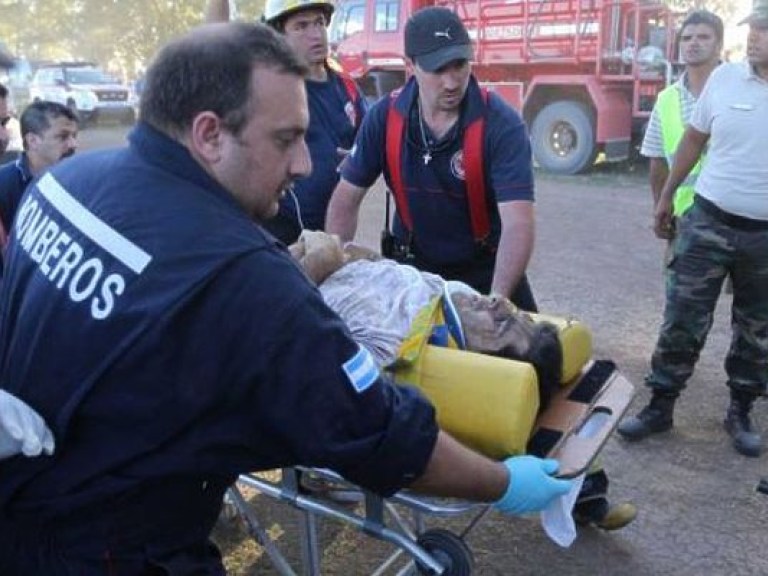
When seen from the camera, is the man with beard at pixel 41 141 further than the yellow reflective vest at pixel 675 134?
No

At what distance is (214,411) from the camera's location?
4.50ft

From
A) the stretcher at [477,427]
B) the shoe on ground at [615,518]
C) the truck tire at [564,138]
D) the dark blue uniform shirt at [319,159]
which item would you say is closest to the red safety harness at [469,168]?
the dark blue uniform shirt at [319,159]

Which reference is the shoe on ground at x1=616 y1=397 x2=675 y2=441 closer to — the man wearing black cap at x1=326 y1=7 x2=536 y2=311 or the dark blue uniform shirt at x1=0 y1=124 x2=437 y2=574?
the man wearing black cap at x1=326 y1=7 x2=536 y2=311

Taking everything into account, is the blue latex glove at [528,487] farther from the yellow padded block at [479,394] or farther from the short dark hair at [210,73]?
the short dark hair at [210,73]

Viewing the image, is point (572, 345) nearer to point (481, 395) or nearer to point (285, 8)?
point (481, 395)

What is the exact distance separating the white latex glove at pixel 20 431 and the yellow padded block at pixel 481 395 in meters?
0.89

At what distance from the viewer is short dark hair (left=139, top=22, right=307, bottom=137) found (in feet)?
4.45

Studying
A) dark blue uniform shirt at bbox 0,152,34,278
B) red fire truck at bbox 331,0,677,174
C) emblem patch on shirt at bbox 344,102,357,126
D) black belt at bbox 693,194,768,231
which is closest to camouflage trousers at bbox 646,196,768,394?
black belt at bbox 693,194,768,231

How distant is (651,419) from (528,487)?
7.40ft

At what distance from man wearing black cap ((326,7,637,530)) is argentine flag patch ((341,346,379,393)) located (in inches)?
56.6

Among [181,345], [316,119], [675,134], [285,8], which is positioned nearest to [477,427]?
[181,345]

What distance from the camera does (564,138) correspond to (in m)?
13.0

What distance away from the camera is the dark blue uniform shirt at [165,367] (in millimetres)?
1312

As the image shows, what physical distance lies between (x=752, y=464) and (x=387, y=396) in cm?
276
